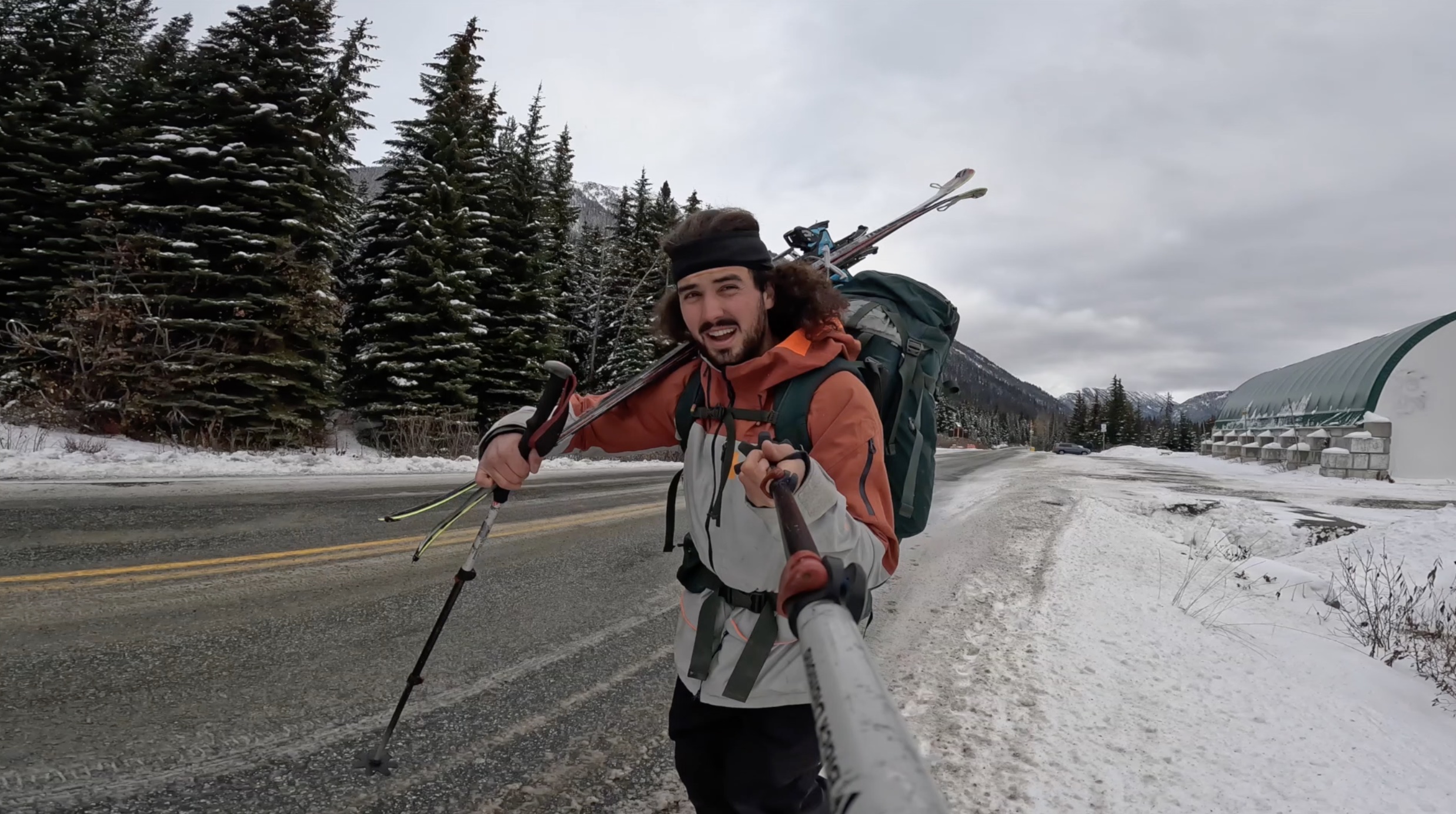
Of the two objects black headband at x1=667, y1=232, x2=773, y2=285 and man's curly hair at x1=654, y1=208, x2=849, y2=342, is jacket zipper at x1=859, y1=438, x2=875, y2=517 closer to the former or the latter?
man's curly hair at x1=654, y1=208, x2=849, y2=342

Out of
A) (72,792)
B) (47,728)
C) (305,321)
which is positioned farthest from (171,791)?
(305,321)

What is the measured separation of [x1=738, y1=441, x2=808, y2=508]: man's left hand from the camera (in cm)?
121

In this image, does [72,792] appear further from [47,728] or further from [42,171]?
[42,171]

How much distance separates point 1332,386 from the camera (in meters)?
26.4

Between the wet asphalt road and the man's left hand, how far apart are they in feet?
6.00

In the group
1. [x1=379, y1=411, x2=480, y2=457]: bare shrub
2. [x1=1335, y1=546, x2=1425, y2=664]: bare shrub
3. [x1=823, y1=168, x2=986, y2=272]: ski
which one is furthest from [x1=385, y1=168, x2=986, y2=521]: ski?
[x1=379, y1=411, x2=480, y2=457]: bare shrub

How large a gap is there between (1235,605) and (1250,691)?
2.50 m

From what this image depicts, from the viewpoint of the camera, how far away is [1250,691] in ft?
12.0

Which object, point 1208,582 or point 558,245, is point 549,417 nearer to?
point 1208,582

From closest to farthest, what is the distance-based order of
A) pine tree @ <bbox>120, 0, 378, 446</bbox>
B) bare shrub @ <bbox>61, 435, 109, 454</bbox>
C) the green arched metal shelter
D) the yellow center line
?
the yellow center line < bare shrub @ <bbox>61, 435, 109, 454</bbox> < pine tree @ <bbox>120, 0, 378, 446</bbox> < the green arched metal shelter

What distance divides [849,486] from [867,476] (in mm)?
52

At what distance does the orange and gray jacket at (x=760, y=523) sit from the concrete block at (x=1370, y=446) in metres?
28.9

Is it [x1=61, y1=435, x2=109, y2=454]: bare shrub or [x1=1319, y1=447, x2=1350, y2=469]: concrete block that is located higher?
[x1=1319, y1=447, x2=1350, y2=469]: concrete block

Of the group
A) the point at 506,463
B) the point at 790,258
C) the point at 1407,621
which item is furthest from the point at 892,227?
the point at 1407,621
